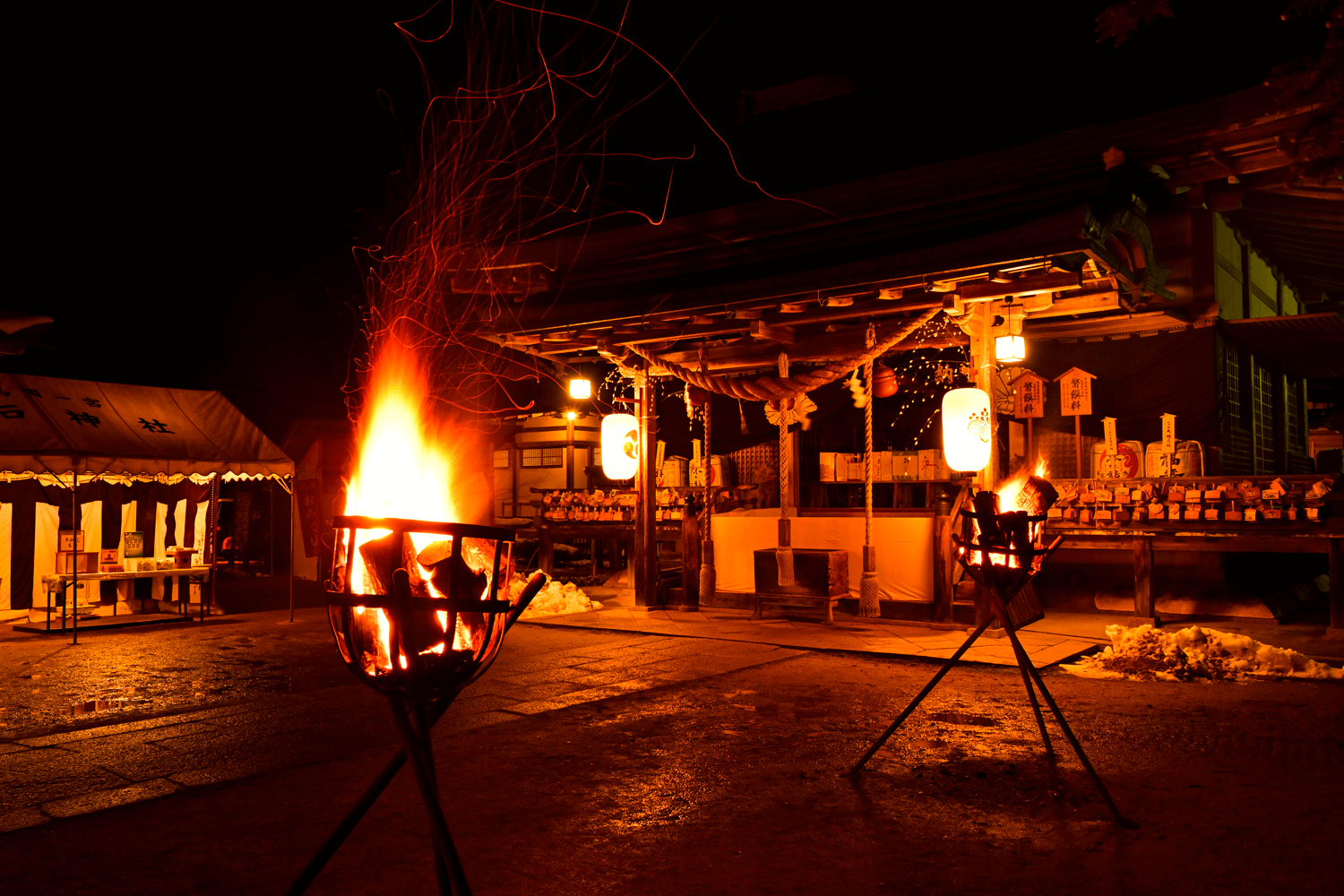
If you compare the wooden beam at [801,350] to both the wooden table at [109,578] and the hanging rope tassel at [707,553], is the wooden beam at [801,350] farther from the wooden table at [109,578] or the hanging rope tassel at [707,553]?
the wooden table at [109,578]

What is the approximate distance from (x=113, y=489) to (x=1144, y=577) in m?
16.1

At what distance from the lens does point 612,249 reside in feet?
51.6

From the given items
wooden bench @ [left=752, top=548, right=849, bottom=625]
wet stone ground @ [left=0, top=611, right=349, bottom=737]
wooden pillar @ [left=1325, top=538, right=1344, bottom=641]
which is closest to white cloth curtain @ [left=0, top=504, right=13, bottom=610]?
wet stone ground @ [left=0, top=611, right=349, bottom=737]

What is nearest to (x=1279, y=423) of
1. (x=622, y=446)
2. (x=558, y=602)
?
(x=622, y=446)

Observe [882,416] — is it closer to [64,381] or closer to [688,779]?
[688,779]

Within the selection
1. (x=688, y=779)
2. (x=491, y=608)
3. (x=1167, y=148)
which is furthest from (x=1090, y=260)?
(x=491, y=608)

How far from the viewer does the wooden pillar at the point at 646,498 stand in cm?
1420

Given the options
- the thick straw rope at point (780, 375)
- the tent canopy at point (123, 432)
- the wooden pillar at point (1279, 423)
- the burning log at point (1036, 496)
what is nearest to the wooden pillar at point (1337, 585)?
the wooden pillar at point (1279, 423)

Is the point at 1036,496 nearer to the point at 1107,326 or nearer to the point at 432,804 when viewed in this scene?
the point at 432,804

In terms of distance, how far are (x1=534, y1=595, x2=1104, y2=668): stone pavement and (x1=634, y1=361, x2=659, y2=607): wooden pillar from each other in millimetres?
450

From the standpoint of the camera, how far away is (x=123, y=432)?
529 inches

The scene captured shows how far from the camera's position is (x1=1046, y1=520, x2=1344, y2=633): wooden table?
11.0m

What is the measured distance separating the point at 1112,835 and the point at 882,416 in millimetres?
13007

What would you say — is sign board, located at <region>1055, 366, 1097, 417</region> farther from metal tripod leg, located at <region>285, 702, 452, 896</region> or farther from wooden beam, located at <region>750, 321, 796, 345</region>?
metal tripod leg, located at <region>285, 702, 452, 896</region>
